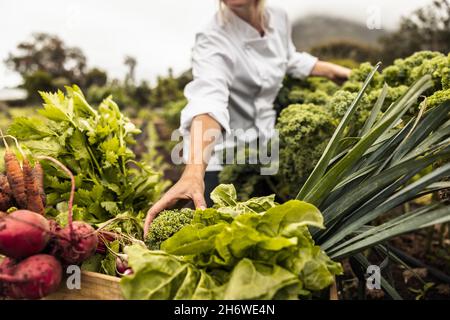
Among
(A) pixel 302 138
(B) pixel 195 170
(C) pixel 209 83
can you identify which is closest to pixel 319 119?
(A) pixel 302 138

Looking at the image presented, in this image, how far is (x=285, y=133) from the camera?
1971 mm

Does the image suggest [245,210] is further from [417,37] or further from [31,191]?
[417,37]

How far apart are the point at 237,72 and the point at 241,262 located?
1.47 m

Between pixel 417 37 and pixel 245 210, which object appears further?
pixel 417 37

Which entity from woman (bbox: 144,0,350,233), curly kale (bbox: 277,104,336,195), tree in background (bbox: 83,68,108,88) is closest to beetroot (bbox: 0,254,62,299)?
woman (bbox: 144,0,350,233)

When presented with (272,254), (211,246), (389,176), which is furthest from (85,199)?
(389,176)

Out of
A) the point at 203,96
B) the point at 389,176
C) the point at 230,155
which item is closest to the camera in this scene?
the point at 389,176

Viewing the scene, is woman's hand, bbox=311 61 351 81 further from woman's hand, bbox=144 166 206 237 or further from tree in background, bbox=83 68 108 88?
tree in background, bbox=83 68 108 88

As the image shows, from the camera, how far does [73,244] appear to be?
1070 mm

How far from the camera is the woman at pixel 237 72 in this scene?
185cm

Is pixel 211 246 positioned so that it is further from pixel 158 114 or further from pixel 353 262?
pixel 158 114

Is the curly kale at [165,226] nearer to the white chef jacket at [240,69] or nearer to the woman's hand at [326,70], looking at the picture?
Result: the white chef jacket at [240,69]

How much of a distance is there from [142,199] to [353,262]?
3.12 ft

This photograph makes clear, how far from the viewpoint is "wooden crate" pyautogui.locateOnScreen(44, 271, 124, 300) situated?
3.56ft
